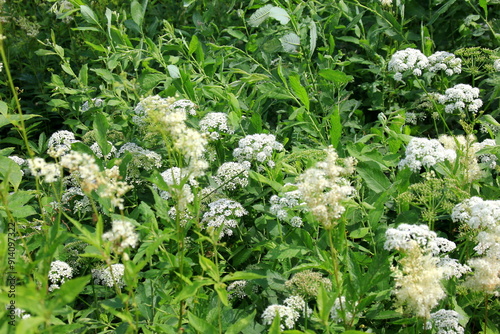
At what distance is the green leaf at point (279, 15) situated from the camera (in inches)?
138

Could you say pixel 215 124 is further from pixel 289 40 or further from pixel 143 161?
pixel 289 40

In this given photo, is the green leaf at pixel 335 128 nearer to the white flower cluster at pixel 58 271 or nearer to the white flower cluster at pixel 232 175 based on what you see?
the white flower cluster at pixel 232 175

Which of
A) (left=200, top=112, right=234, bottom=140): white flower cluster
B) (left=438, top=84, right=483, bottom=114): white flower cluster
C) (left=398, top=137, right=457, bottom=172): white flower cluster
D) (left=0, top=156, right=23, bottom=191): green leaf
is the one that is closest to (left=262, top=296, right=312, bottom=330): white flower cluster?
(left=398, top=137, right=457, bottom=172): white flower cluster

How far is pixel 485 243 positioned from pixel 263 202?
1.21 meters

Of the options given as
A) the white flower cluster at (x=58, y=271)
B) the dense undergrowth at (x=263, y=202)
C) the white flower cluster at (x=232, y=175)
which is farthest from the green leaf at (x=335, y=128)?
the white flower cluster at (x=58, y=271)

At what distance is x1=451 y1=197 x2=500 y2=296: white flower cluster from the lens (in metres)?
2.08

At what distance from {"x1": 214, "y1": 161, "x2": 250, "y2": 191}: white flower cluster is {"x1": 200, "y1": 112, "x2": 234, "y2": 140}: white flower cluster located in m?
0.21

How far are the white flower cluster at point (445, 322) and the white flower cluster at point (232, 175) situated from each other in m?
1.17

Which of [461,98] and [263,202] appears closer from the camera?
[263,202]

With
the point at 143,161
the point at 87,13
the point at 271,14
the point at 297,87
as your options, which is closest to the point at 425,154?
the point at 297,87

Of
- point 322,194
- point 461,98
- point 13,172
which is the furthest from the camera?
point 461,98

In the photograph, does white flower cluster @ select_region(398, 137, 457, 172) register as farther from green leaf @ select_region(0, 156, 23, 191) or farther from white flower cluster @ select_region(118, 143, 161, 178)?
green leaf @ select_region(0, 156, 23, 191)

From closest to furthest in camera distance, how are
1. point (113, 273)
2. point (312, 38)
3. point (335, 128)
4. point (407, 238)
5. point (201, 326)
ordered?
1. point (201, 326)
2. point (407, 238)
3. point (113, 273)
4. point (335, 128)
5. point (312, 38)

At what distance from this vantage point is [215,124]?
307 cm
